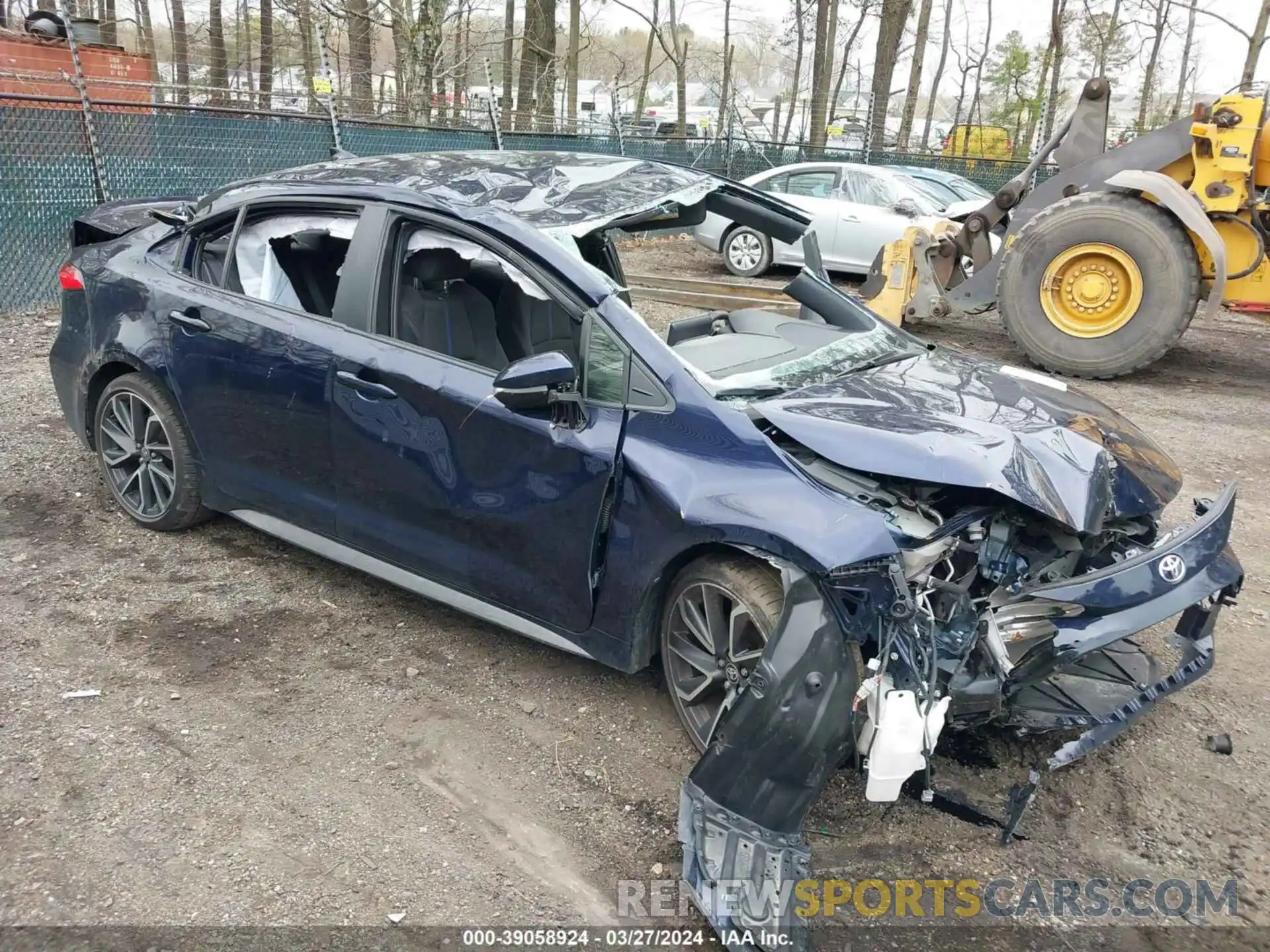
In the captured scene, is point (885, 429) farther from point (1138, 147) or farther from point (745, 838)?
point (1138, 147)

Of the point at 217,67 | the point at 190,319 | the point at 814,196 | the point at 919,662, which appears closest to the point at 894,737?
the point at 919,662

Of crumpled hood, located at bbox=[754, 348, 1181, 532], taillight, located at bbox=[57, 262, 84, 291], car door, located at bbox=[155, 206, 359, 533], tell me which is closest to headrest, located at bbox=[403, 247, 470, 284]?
car door, located at bbox=[155, 206, 359, 533]

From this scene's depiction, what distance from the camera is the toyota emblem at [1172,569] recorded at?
2.84 meters

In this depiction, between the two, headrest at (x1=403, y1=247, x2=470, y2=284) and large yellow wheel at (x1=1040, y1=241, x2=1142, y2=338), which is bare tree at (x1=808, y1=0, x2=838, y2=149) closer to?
large yellow wheel at (x1=1040, y1=241, x2=1142, y2=338)

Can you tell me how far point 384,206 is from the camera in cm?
374

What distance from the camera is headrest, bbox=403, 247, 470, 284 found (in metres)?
3.82

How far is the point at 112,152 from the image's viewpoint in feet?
30.2

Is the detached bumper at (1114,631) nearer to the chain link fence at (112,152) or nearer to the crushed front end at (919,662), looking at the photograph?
the crushed front end at (919,662)

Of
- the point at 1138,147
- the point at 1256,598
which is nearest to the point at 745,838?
the point at 1256,598

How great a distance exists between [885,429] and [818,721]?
95cm

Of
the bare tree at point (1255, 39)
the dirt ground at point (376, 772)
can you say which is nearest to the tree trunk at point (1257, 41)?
the bare tree at point (1255, 39)

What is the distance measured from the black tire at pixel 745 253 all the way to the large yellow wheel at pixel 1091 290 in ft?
18.3

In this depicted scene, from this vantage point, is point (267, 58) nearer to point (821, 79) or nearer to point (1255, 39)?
point (821, 79)

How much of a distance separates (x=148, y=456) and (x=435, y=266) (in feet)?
5.73
